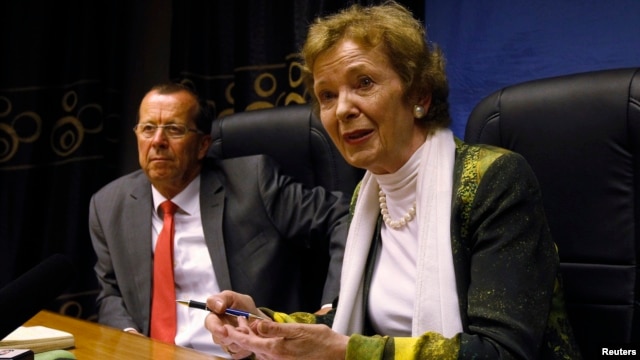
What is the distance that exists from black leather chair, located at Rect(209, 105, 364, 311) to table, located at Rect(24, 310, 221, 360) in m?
0.71

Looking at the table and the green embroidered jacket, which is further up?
the green embroidered jacket

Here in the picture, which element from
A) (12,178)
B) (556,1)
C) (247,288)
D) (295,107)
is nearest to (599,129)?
(556,1)

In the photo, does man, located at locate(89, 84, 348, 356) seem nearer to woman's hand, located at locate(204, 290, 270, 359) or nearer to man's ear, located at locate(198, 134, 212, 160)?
man's ear, located at locate(198, 134, 212, 160)

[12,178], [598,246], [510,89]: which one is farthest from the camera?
[12,178]

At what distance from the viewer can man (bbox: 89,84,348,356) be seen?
207 cm

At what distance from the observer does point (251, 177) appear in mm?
2145

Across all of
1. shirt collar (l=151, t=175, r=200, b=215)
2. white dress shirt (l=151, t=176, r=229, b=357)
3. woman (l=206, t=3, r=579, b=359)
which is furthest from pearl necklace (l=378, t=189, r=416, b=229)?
shirt collar (l=151, t=175, r=200, b=215)

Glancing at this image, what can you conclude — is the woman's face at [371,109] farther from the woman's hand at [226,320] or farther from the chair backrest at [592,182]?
the woman's hand at [226,320]

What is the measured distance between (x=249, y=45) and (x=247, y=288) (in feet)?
3.69

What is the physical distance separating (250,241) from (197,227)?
183 mm

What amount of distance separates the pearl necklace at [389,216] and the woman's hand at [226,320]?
0.34m

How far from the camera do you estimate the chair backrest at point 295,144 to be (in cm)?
206

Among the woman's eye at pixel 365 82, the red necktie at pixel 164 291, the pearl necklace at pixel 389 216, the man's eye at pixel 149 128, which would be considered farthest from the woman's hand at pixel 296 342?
the man's eye at pixel 149 128

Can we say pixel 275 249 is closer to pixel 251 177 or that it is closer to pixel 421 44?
pixel 251 177
